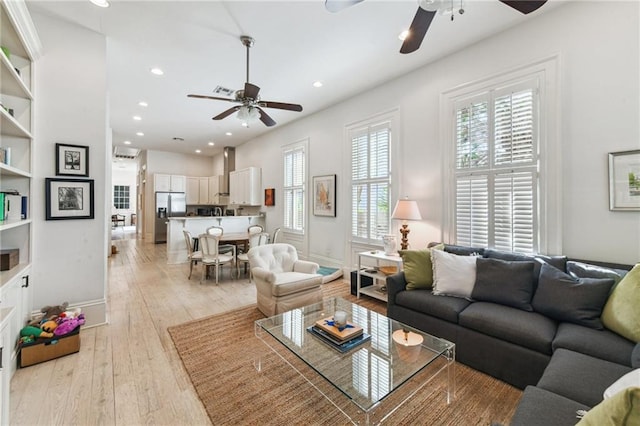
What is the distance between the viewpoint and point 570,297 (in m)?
2.06

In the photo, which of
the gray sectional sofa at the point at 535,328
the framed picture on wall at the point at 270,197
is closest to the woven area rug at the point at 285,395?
the gray sectional sofa at the point at 535,328

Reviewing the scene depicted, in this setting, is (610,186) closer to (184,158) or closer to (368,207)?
(368,207)

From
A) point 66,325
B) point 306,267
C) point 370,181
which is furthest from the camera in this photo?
point 370,181

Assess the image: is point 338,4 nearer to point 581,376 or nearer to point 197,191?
point 581,376

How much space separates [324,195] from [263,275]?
8.55ft

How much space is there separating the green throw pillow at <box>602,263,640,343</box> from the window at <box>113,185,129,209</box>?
18.8 m

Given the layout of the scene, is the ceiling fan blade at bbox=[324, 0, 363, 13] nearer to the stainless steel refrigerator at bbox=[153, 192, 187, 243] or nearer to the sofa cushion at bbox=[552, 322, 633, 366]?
the sofa cushion at bbox=[552, 322, 633, 366]

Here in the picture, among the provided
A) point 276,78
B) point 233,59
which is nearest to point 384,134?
point 276,78

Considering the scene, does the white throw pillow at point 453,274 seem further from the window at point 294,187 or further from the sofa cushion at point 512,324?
the window at point 294,187

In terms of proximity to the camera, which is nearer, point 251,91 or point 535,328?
point 535,328

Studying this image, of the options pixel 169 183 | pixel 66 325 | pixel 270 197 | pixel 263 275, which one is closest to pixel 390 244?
pixel 263 275

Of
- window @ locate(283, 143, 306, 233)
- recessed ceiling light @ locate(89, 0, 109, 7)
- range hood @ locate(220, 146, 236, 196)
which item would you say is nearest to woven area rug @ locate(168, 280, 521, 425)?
recessed ceiling light @ locate(89, 0, 109, 7)

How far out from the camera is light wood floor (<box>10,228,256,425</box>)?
1.80 meters

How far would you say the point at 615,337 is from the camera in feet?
5.95
